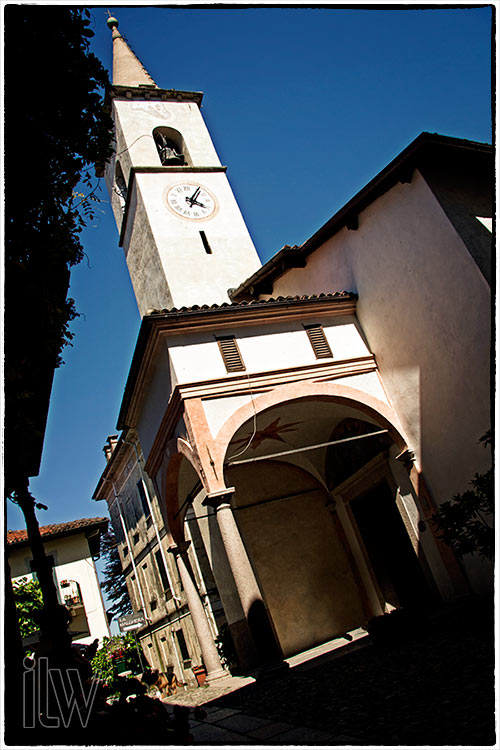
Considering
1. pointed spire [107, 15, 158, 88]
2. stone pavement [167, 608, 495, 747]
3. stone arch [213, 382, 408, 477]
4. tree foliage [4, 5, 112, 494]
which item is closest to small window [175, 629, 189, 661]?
stone pavement [167, 608, 495, 747]

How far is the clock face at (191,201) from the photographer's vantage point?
16367 millimetres

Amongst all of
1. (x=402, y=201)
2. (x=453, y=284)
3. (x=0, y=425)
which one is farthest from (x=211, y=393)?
(x=0, y=425)

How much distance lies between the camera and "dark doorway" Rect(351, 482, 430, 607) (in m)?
11.0

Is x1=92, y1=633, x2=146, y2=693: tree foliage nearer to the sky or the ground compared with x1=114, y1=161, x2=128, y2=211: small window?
nearer to the ground

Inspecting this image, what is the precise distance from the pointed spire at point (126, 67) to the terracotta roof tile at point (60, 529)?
16963 mm

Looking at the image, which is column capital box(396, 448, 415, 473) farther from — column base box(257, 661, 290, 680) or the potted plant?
the potted plant

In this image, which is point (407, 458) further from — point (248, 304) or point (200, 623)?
point (200, 623)

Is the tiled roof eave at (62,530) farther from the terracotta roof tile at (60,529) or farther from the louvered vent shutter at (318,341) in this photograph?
the louvered vent shutter at (318,341)

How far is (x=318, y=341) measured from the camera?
34.2 ft

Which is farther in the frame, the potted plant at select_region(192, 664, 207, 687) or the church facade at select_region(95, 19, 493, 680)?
the potted plant at select_region(192, 664, 207, 687)

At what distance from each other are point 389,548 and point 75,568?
14.1 meters

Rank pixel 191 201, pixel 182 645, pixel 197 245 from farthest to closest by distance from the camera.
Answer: pixel 191 201, pixel 197 245, pixel 182 645

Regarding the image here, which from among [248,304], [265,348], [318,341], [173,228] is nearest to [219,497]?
[265,348]

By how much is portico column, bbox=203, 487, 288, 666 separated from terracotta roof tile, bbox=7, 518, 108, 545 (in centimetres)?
1455
